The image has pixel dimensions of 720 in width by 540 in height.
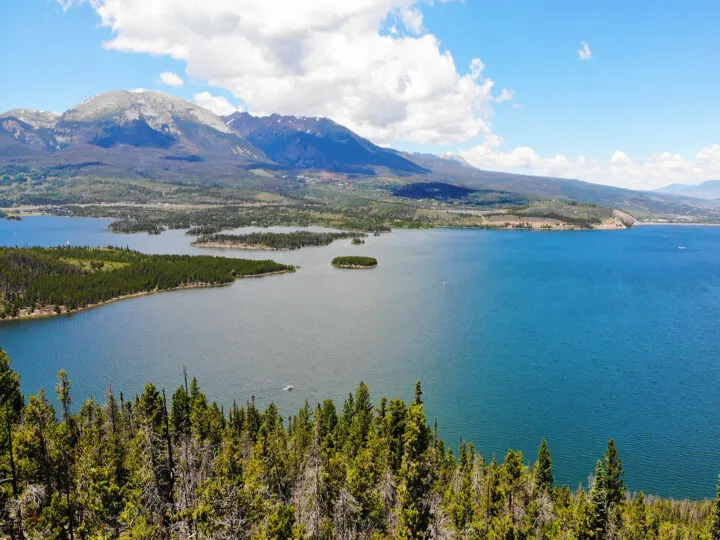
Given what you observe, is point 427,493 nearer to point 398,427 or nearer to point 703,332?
point 398,427

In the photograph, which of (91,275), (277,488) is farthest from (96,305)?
(277,488)

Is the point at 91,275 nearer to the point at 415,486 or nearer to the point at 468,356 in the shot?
the point at 468,356

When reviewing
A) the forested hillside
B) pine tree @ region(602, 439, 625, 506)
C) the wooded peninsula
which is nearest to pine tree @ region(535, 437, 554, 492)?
the forested hillside

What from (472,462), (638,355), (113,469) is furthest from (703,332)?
(113,469)

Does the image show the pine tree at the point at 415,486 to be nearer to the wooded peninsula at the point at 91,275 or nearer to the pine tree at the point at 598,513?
the pine tree at the point at 598,513

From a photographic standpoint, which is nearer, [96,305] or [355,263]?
[96,305]

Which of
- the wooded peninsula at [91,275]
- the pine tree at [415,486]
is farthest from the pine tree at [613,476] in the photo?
the wooded peninsula at [91,275]
